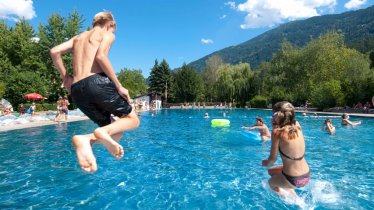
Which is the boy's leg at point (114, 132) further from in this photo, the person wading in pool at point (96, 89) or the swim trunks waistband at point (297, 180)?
the swim trunks waistband at point (297, 180)

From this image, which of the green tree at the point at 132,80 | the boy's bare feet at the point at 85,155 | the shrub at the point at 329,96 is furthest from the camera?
the green tree at the point at 132,80

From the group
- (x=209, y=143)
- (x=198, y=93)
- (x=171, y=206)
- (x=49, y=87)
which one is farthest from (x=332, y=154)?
(x=198, y=93)

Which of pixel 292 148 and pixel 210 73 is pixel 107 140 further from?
pixel 210 73

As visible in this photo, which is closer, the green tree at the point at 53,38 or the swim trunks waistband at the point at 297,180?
the swim trunks waistband at the point at 297,180

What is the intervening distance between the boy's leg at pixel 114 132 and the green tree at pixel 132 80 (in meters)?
74.2

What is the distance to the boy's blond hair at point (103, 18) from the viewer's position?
3.67 meters

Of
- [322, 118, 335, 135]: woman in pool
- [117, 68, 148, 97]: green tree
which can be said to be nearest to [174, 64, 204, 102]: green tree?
[117, 68, 148, 97]: green tree

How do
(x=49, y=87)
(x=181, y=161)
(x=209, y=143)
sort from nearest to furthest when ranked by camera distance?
(x=181, y=161) → (x=209, y=143) → (x=49, y=87)

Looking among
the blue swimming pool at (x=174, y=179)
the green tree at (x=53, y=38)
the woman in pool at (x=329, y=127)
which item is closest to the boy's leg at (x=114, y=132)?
the blue swimming pool at (x=174, y=179)

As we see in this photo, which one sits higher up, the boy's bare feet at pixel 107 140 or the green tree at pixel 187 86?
the green tree at pixel 187 86

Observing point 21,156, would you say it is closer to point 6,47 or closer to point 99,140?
point 99,140

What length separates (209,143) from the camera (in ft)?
45.7

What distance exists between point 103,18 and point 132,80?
82.3m

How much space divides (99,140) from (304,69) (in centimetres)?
5523
